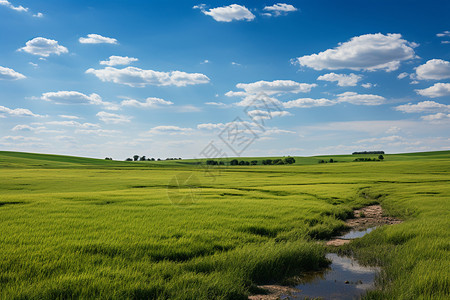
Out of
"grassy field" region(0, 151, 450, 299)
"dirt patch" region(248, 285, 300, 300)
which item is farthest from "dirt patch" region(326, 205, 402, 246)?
"dirt patch" region(248, 285, 300, 300)

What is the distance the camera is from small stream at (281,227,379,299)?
7.55 m

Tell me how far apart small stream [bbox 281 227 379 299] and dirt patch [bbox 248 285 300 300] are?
15 cm

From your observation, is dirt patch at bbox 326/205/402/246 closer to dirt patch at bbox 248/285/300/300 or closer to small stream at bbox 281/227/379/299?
small stream at bbox 281/227/379/299

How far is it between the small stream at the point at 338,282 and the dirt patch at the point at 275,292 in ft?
0.48

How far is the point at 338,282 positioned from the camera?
27.3ft

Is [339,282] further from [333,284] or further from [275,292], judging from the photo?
[275,292]

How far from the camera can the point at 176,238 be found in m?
10.7

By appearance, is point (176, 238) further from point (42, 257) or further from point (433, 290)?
point (433, 290)

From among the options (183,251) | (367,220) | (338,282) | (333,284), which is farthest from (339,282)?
(367,220)

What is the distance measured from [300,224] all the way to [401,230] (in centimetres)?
409

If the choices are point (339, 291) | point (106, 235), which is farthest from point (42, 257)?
point (339, 291)

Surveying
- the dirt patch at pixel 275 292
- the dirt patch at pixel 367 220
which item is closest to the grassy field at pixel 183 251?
the dirt patch at pixel 275 292

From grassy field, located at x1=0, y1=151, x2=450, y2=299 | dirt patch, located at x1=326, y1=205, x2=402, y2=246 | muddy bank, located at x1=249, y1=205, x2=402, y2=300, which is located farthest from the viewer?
dirt patch, located at x1=326, y1=205, x2=402, y2=246

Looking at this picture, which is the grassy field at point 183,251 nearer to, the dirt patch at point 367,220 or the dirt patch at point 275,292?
the dirt patch at point 275,292
